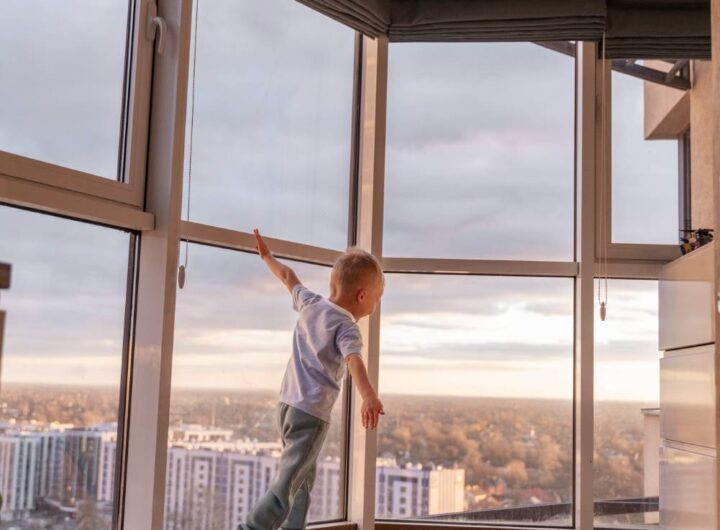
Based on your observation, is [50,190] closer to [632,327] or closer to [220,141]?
[220,141]

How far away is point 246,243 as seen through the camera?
8.28ft

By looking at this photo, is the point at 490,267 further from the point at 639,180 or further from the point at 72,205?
the point at 72,205

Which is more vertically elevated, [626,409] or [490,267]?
[490,267]

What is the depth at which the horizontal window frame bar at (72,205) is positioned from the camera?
1.91 meters

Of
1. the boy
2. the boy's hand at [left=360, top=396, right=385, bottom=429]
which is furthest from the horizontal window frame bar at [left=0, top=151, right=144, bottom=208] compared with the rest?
the boy's hand at [left=360, top=396, right=385, bottom=429]

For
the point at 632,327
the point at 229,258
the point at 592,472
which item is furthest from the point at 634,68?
the point at 229,258

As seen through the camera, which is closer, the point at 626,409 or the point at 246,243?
the point at 246,243

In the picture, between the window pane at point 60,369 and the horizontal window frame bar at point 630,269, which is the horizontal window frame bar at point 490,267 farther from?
the window pane at point 60,369

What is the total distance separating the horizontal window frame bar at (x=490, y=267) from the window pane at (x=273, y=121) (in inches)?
11.6

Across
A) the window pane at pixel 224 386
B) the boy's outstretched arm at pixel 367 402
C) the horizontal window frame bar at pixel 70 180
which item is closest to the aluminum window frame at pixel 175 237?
the horizontal window frame bar at pixel 70 180

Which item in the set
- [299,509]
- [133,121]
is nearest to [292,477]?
[299,509]

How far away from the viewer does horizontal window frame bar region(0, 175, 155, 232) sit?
1912 millimetres

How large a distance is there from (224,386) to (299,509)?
1.60 feet

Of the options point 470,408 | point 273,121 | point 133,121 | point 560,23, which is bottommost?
point 470,408
